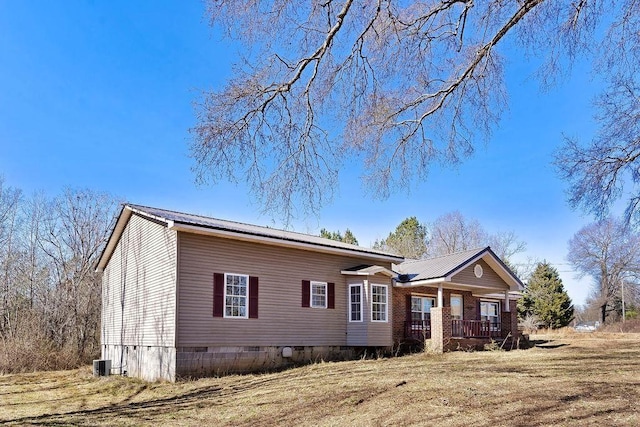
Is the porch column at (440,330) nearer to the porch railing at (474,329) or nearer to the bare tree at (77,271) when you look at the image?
the porch railing at (474,329)

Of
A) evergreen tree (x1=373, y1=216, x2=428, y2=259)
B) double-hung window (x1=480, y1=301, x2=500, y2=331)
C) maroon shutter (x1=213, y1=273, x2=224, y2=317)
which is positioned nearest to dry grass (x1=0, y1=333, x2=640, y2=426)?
maroon shutter (x1=213, y1=273, x2=224, y2=317)

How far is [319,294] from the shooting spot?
57.5 ft

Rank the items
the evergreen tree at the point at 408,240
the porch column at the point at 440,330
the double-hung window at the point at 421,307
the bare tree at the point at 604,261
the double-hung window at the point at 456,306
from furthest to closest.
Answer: the bare tree at the point at 604,261 < the evergreen tree at the point at 408,240 < the double-hung window at the point at 456,306 < the double-hung window at the point at 421,307 < the porch column at the point at 440,330

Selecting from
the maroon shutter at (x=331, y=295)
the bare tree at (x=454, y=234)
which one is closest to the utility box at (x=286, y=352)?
the maroon shutter at (x=331, y=295)

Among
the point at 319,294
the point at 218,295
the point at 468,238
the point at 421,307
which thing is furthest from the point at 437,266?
the point at 468,238

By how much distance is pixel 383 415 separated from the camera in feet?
26.9

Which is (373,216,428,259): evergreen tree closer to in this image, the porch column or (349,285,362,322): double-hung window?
the porch column

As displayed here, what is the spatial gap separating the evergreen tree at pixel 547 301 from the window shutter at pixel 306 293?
29657 millimetres

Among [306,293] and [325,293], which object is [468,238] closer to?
[325,293]

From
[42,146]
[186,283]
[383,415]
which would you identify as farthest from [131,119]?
[383,415]

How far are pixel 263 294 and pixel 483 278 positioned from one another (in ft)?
33.0

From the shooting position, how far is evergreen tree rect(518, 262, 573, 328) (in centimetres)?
4175

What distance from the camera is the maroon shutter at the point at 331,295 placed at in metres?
17.8

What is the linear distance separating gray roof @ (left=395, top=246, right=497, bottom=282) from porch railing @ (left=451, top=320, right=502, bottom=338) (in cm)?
189
